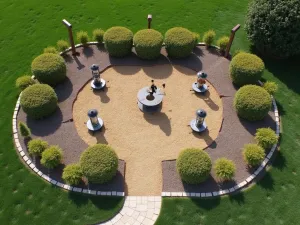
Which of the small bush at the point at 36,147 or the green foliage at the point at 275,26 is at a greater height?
the green foliage at the point at 275,26

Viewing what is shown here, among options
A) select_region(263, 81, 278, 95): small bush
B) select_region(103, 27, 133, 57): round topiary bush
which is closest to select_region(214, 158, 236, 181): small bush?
select_region(263, 81, 278, 95): small bush

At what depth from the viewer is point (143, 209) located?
648 inches

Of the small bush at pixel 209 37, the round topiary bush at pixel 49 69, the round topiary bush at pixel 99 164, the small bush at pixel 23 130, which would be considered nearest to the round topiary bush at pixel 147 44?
the small bush at pixel 209 37

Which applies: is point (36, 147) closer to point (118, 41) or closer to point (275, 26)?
point (118, 41)

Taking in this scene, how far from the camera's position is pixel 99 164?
16.4 metres

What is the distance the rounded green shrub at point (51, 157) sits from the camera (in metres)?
16.9

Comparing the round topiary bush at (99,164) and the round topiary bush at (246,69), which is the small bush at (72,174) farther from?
the round topiary bush at (246,69)

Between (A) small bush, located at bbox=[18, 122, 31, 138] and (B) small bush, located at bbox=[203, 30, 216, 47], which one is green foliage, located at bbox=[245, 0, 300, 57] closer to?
(B) small bush, located at bbox=[203, 30, 216, 47]

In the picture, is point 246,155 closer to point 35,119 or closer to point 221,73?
point 221,73

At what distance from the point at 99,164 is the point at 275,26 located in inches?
615

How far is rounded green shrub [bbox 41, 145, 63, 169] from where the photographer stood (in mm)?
16875

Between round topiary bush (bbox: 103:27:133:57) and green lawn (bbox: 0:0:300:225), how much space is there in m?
2.98

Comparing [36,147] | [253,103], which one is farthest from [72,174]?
[253,103]

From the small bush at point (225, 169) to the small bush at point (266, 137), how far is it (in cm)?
255
